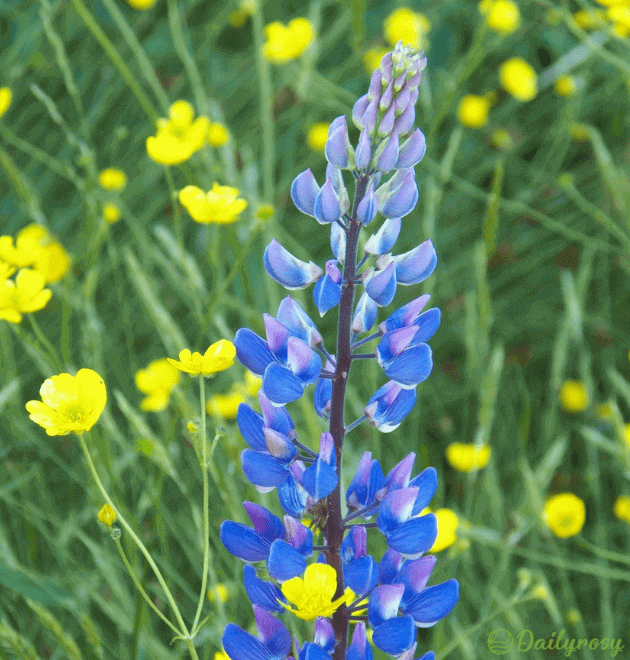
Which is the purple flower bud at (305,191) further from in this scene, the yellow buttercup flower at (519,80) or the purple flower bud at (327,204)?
the yellow buttercup flower at (519,80)

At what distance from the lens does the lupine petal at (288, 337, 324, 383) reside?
0.79m

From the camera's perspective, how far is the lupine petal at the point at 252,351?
0.81m

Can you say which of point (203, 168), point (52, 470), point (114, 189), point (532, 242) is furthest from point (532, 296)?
point (52, 470)

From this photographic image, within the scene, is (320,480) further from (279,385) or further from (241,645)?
(241,645)

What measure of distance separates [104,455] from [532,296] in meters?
1.77

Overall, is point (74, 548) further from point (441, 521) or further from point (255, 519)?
point (255, 519)

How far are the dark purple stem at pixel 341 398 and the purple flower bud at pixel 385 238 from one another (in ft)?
0.13

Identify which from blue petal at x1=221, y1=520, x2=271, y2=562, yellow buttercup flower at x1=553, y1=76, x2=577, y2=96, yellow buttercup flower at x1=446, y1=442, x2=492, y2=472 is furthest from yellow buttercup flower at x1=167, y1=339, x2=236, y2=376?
yellow buttercup flower at x1=553, y1=76, x2=577, y2=96

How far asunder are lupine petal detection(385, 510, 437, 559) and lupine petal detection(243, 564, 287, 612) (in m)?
0.14

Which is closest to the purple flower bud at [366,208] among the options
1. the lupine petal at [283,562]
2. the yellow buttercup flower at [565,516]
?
the lupine petal at [283,562]

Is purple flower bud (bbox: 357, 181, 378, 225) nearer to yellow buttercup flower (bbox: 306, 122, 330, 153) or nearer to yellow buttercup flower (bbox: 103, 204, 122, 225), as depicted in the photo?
yellow buttercup flower (bbox: 103, 204, 122, 225)

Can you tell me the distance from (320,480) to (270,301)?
105 cm

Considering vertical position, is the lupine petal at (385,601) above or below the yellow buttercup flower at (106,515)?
below

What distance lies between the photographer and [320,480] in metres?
0.75
